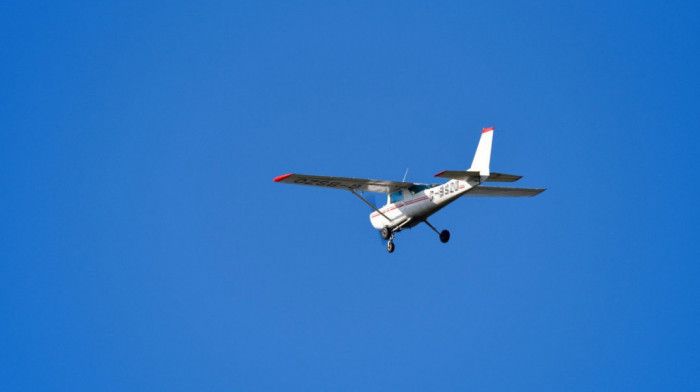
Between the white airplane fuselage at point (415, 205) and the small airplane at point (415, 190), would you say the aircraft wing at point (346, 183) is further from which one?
the white airplane fuselage at point (415, 205)

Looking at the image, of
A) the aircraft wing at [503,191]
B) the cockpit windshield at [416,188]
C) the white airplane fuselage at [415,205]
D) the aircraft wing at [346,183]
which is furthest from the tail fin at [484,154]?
the aircraft wing at [503,191]

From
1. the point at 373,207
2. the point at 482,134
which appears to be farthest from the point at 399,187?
the point at 482,134

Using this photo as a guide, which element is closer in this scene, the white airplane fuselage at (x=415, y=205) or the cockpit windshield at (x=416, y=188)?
the white airplane fuselage at (x=415, y=205)

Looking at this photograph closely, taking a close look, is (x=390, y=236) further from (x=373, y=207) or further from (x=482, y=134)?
(x=482, y=134)

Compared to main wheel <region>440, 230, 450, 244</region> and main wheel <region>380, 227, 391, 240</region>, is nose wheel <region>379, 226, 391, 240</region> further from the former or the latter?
main wheel <region>440, 230, 450, 244</region>

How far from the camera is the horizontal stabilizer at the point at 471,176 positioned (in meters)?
27.9

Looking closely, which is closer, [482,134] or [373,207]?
[482,134]

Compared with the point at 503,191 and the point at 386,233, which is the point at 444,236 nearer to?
the point at 386,233

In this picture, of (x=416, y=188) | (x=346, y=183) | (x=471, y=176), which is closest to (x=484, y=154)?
(x=471, y=176)

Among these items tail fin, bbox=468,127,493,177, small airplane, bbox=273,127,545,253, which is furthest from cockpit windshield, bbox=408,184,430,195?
tail fin, bbox=468,127,493,177

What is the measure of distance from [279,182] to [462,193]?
6578 mm

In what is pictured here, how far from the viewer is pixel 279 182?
99.7 feet

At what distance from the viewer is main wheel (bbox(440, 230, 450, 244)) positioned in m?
32.9

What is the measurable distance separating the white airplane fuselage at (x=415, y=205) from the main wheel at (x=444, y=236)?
953 mm
